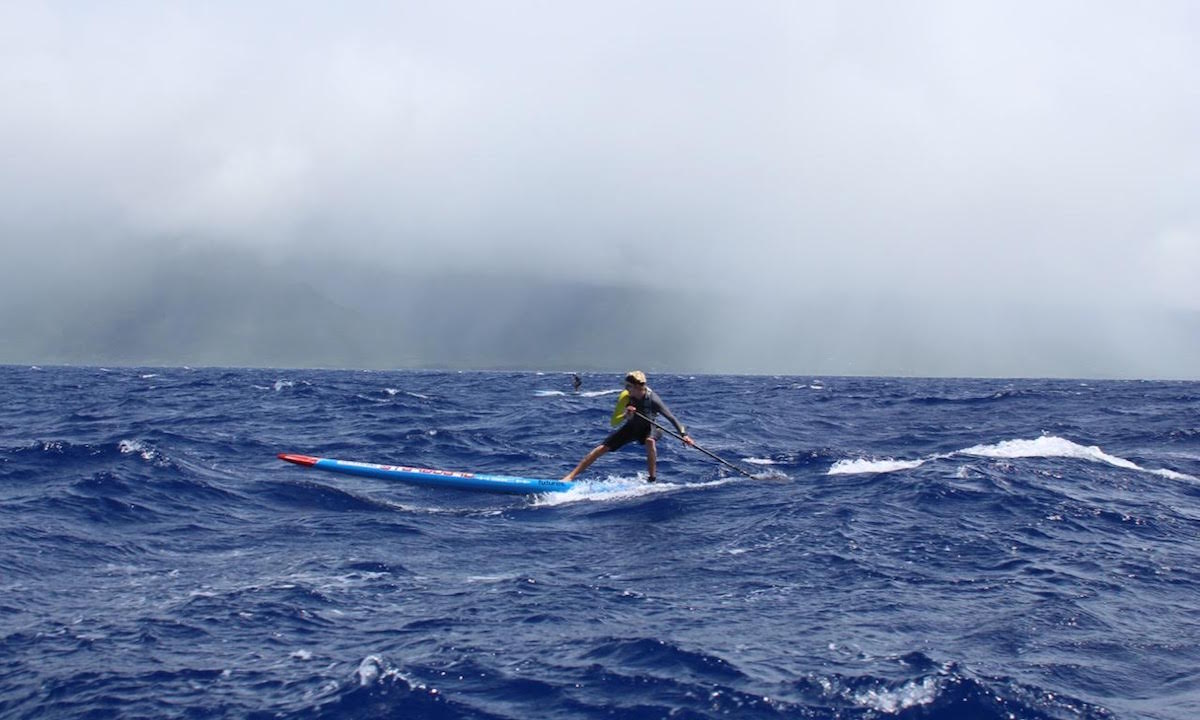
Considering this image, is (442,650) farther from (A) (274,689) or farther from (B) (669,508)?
(B) (669,508)

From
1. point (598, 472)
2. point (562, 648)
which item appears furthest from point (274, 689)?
point (598, 472)

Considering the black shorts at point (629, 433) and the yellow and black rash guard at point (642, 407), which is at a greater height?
the yellow and black rash guard at point (642, 407)

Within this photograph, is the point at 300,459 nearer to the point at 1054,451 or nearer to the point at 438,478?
the point at 438,478

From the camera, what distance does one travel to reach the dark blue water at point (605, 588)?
7.63m

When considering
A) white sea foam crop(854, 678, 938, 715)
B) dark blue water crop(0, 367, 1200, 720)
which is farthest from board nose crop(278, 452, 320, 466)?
white sea foam crop(854, 678, 938, 715)

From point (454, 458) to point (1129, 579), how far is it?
1506cm

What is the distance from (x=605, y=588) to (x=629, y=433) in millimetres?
8242

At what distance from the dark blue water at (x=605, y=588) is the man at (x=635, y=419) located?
2.06 feet

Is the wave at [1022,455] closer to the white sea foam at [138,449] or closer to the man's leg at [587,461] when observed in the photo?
the man's leg at [587,461]

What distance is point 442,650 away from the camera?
860 centimetres

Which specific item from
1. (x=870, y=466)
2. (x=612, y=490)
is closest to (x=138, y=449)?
(x=612, y=490)

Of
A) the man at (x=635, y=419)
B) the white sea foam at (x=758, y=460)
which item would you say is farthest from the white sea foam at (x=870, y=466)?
the man at (x=635, y=419)

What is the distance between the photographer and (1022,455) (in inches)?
873

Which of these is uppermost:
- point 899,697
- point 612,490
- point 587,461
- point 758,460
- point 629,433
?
point 629,433
